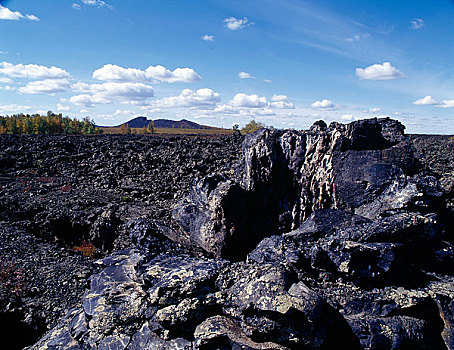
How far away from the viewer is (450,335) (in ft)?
21.8

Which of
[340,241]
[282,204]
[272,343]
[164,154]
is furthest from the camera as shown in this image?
[164,154]

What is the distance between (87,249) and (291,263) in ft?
35.0

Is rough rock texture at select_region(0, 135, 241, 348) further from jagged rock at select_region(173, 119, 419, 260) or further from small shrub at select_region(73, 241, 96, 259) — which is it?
jagged rock at select_region(173, 119, 419, 260)

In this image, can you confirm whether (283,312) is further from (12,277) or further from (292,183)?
(12,277)

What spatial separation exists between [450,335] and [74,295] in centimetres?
1052

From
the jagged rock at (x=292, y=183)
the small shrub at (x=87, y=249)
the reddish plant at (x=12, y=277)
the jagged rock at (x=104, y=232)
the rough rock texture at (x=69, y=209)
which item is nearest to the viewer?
the jagged rock at (x=292, y=183)

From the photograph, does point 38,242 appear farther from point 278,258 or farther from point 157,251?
point 278,258

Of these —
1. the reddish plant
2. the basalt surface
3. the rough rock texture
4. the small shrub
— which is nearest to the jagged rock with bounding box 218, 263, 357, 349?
the basalt surface

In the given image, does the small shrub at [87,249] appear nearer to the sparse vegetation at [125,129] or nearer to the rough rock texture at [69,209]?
the rough rock texture at [69,209]

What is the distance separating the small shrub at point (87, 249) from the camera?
Result: 48.1 feet

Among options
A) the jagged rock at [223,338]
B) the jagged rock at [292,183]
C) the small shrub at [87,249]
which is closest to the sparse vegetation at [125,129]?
the small shrub at [87,249]

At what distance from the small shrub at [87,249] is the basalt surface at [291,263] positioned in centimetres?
70

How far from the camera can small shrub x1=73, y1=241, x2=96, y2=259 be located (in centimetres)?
1465

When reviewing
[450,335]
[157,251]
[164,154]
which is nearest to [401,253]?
[450,335]
